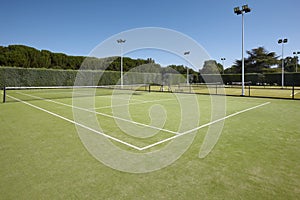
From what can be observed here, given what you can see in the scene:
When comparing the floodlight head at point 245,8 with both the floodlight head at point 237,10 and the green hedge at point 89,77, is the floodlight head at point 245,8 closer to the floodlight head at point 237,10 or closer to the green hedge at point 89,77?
the floodlight head at point 237,10

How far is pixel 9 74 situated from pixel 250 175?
89.2 ft

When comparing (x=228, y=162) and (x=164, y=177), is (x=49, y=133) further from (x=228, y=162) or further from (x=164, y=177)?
(x=228, y=162)

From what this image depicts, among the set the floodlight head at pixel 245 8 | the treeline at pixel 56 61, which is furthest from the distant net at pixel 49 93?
the treeline at pixel 56 61

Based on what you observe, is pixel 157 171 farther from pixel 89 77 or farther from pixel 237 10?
pixel 89 77

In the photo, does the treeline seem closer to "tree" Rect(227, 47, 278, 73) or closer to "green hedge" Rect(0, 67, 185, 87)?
"green hedge" Rect(0, 67, 185, 87)

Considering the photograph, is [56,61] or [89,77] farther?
[56,61]

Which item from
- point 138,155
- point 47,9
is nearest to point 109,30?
point 47,9

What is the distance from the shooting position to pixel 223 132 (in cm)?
465

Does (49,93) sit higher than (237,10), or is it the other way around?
(237,10)

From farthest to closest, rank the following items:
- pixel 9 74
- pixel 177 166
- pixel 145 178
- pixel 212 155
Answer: pixel 9 74 < pixel 212 155 < pixel 177 166 < pixel 145 178

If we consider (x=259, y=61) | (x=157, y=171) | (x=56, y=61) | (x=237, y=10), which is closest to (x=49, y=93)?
(x=157, y=171)

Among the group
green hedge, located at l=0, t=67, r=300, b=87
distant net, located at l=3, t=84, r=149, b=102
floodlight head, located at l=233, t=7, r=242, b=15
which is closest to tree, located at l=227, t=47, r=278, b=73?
green hedge, located at l=0, t=67, r=300, b=87

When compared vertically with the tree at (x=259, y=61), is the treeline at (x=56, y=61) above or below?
below

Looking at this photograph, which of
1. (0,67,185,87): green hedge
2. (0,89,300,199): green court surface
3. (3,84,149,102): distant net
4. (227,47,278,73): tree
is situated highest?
(227,47,278,73): tree
